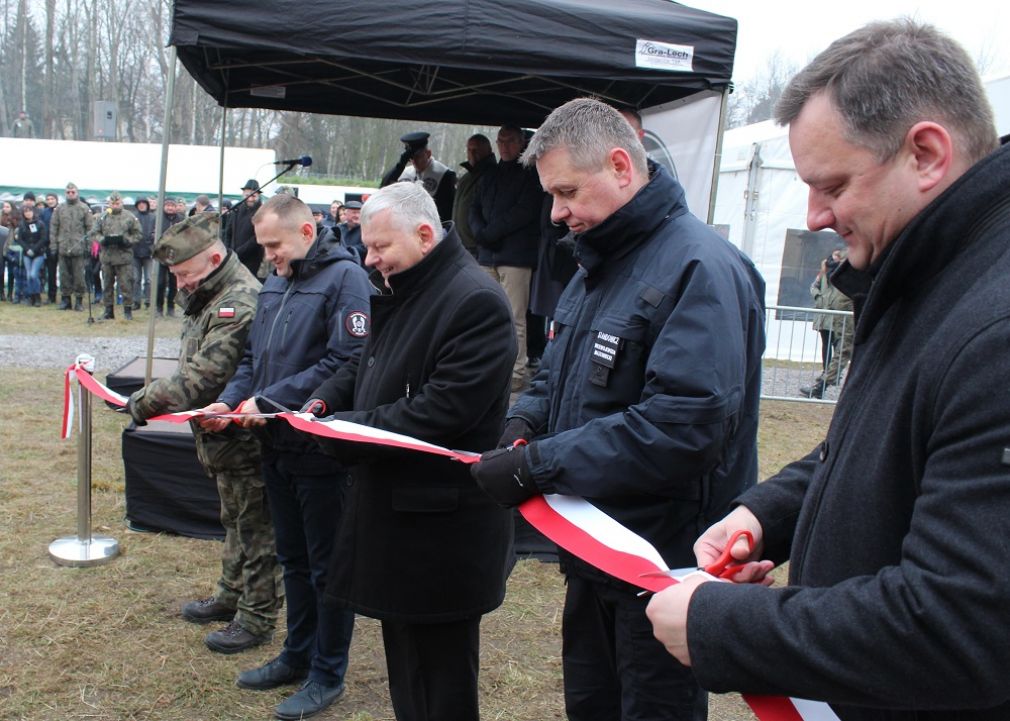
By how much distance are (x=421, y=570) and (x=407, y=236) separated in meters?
1.08

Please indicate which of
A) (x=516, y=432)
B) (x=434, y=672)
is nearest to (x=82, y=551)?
(x=434, y=672)

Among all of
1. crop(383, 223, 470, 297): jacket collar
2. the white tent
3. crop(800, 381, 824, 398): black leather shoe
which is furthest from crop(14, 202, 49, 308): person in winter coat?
crop(383, 223, 470, 297): jacket collar

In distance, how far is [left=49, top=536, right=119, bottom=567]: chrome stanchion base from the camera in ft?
15.8

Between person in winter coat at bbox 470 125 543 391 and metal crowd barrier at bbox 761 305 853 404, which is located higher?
person in winter coat at bbox 470 125 543 391

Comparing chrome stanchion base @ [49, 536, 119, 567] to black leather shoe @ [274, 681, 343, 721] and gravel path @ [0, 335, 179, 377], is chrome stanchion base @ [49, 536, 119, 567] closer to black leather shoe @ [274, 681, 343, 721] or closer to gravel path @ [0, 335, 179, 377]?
black leather shoe @ [274, 681, 343, 721]

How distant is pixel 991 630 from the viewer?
0.94 metres

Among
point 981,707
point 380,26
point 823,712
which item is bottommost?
point 823,712

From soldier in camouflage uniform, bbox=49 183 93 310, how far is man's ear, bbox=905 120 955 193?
54.6ft

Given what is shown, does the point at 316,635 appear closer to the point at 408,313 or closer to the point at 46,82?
the point at 408,313

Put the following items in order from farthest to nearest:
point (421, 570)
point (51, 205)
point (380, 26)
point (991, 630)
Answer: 1. point (51, 205)
2. point (380, 26)
3. point (421, 570)
4. point (991, 630)

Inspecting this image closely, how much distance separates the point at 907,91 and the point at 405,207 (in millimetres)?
1885

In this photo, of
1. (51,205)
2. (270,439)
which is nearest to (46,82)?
(51,205)

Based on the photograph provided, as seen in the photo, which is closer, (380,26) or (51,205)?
(380,26)

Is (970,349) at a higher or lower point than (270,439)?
higher
